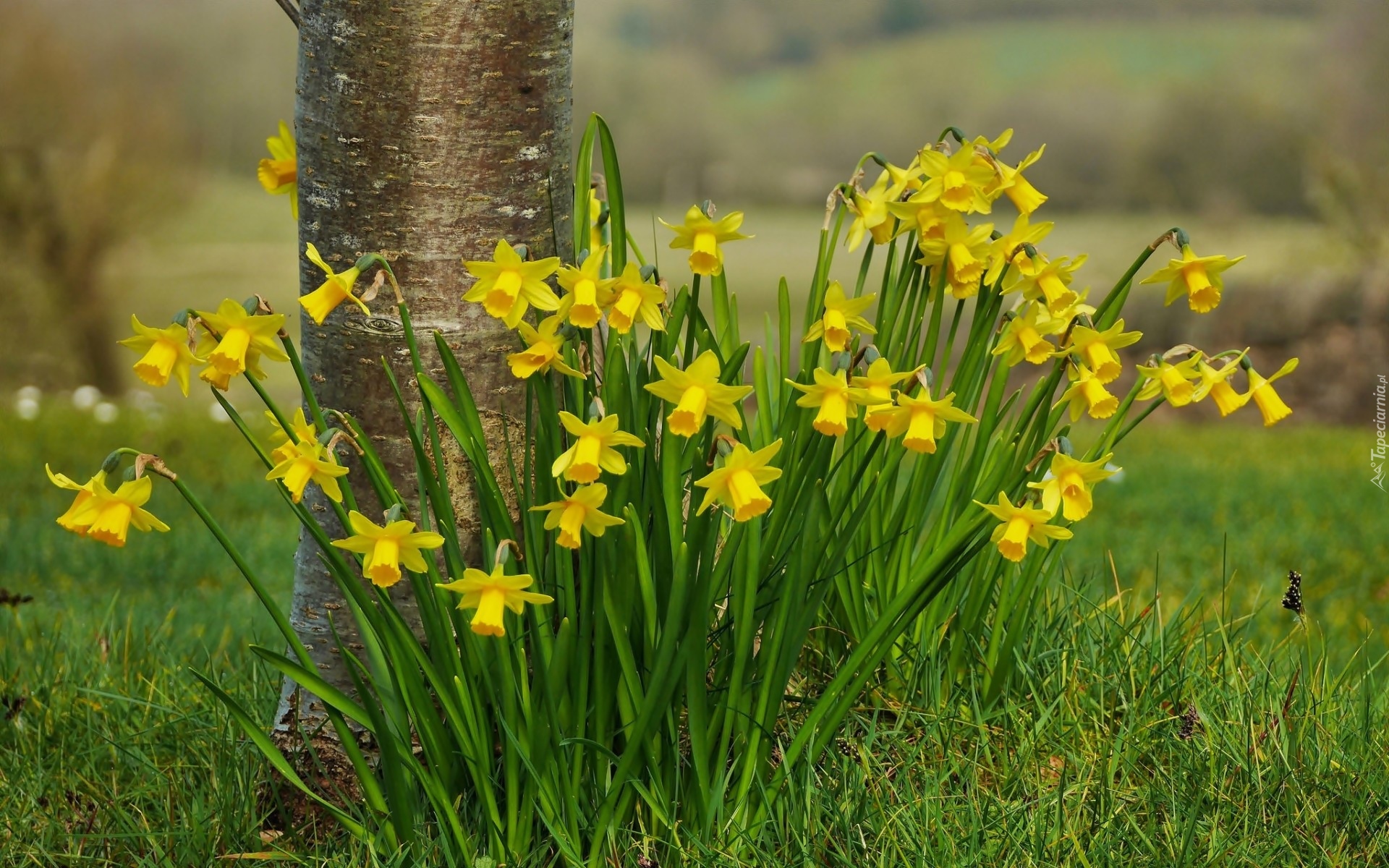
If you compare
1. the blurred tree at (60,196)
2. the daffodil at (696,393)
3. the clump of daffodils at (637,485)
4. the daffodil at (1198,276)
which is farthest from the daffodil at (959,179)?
the blurred tree at (60,196)

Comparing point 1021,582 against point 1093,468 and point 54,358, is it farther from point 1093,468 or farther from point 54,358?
point 54,358

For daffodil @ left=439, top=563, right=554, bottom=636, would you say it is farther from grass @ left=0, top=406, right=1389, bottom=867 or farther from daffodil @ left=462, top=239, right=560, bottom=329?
grass @ left=0, top=406, right=1389, bottom=867

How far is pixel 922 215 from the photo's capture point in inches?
65.2

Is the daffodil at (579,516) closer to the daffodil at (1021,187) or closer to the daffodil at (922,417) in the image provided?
the daffodil at (922,417)

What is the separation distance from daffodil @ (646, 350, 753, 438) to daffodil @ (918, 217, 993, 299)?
0.52m

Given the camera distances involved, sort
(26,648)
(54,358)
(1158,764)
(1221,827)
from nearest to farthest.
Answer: (1221,827)
(1158,764)
(26,648)
(54,358)

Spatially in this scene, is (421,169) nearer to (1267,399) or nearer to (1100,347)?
(1100,347)

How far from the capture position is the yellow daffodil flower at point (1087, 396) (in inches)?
60.5

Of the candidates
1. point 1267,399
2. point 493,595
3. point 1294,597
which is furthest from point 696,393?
point 1294,597

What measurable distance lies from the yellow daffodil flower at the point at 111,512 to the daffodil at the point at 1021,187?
1205mm

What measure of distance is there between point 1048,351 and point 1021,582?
0.42 meters

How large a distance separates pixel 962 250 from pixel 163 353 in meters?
1.09

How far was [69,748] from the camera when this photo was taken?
6.79ft

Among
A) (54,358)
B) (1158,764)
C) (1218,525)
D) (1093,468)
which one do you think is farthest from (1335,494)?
(54,358)
